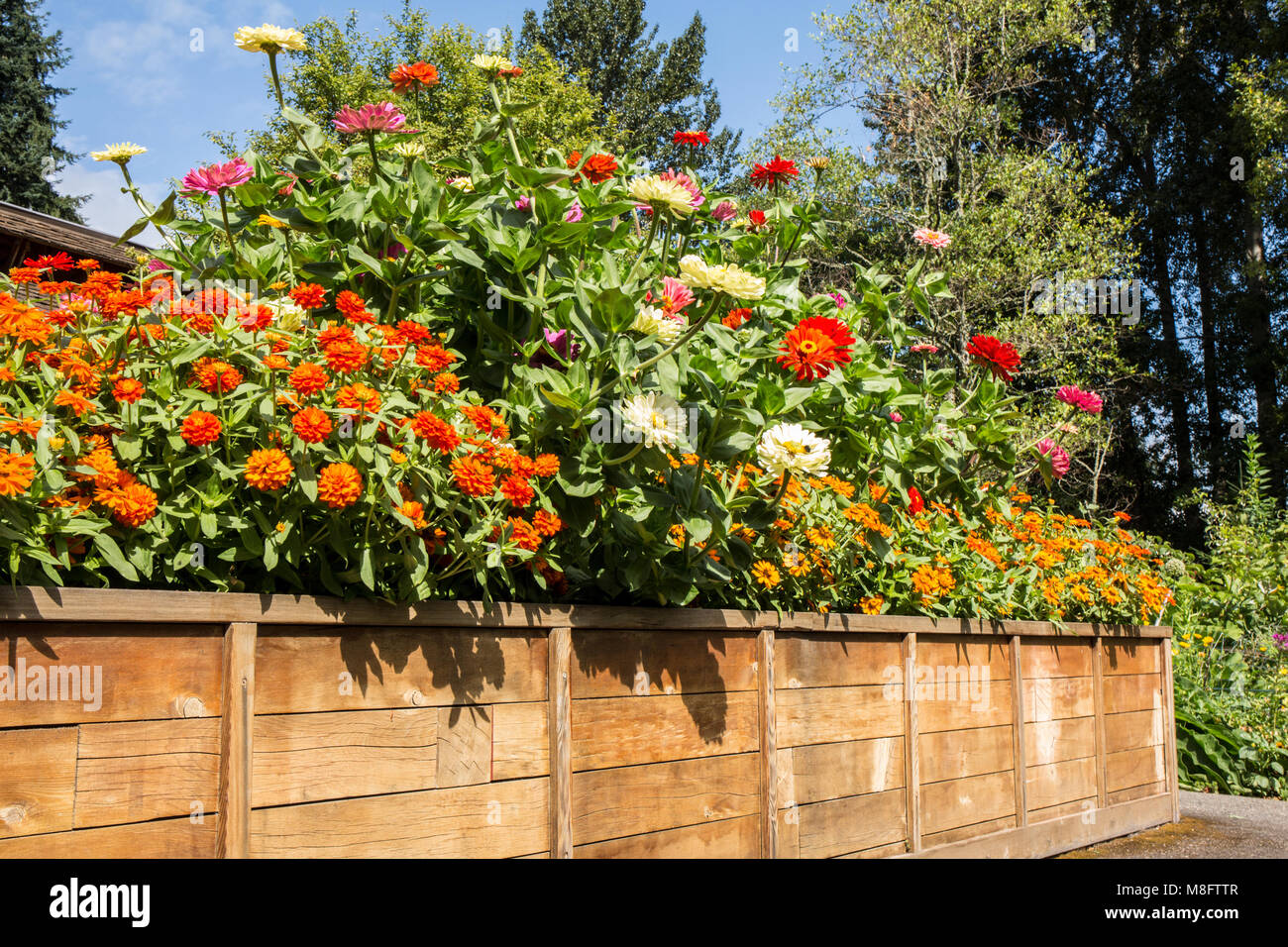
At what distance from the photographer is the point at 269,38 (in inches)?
97.7

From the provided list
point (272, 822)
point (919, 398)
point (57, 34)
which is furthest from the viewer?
point (57, 34)

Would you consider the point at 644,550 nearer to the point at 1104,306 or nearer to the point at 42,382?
the point at 42,382

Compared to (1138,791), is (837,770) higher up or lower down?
higher up

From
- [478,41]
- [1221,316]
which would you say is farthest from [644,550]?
[478,41]

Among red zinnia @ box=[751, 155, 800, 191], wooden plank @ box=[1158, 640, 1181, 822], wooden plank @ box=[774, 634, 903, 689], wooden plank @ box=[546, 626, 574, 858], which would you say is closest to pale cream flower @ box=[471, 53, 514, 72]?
red zinnia @ box=[751, 155, 800, 191]

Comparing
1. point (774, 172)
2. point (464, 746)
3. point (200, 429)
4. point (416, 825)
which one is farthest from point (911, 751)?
point (200, 429)

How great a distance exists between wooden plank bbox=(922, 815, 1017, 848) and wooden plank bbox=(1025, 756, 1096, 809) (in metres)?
0.21

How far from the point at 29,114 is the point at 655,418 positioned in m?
28.8

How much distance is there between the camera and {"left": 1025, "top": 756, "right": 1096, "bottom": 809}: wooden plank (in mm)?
4113

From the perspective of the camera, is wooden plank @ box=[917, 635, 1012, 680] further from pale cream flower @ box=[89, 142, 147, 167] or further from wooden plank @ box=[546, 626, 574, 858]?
pale cream flower @ box=[89, 142, 147, 167]

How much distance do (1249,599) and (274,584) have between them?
25.8 ft

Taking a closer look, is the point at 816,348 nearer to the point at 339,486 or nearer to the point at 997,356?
the point at 339,486

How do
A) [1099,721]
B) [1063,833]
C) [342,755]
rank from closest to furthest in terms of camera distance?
[342,755]
[1063,833]
[1099,721]

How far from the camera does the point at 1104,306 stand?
48.9 feet
